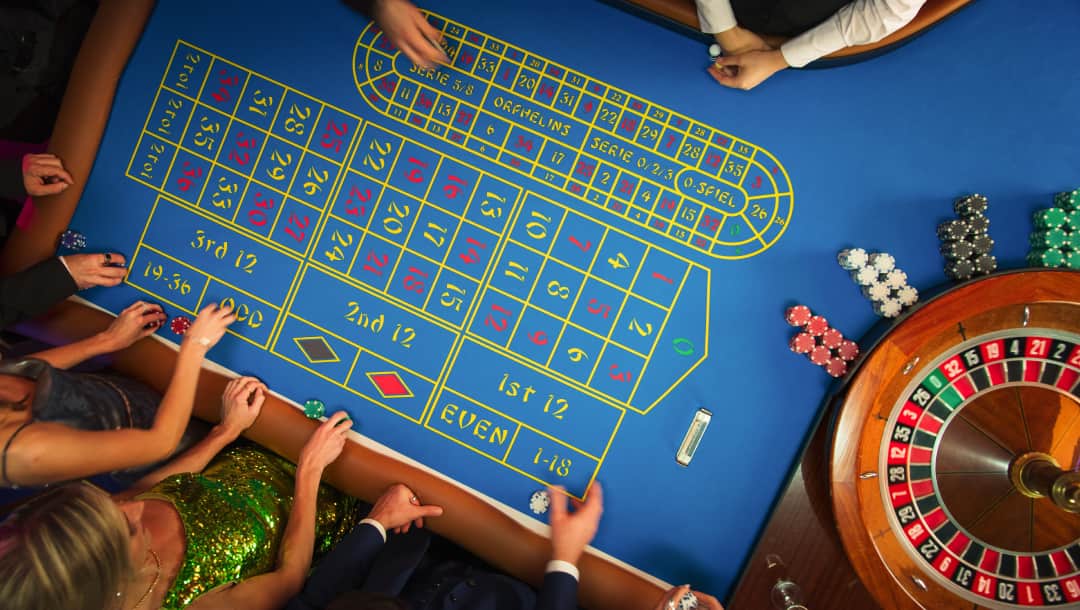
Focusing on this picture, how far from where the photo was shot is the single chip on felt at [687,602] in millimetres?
2359

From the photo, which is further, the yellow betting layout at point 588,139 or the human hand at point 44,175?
the human hand at point 44,175

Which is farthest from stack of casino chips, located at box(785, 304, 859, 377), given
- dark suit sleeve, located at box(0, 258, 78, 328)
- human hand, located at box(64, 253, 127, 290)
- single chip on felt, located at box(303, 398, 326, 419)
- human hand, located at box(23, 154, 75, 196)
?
human hand, located at box(23, 154, 75, 196)

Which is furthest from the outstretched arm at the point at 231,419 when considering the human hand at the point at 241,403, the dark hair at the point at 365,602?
the dark hair at the point at 365,602

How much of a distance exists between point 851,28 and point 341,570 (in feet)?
8.69

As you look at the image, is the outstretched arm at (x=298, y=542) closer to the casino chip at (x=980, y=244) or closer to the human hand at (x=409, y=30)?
the human hand at (x=409, y=30)

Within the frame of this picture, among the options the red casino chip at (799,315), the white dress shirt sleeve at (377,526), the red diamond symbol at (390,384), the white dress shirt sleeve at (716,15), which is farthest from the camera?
the red diamond symbol at (390,384)

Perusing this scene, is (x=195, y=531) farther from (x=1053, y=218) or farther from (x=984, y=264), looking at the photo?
(x=1053, y=218)

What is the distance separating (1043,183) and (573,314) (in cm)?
179

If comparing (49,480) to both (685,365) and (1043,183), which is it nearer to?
(685,365)

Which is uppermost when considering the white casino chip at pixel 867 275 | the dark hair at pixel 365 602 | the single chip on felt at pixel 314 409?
the white casino chip at pixel 867 275

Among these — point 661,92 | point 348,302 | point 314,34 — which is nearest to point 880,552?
point 661,92

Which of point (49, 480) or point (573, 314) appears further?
point (573, 314)

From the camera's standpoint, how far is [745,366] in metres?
2.51

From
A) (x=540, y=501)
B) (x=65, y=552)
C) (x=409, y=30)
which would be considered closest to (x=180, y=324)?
(x=65, y=552)
